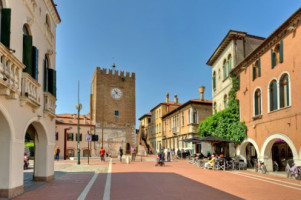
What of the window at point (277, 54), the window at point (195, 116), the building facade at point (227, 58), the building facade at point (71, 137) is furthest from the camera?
the building facade at point (71, 137)

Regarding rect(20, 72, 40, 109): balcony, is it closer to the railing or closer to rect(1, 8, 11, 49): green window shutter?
the railing

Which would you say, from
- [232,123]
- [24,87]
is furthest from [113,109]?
[24,87]

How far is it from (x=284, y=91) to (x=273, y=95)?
1217 millimetres

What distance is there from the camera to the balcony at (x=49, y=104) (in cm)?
1389

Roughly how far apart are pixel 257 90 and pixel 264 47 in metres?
3.08

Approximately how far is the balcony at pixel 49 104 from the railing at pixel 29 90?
4.69ft

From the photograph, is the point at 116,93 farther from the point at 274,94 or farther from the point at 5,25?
the point at 5,25

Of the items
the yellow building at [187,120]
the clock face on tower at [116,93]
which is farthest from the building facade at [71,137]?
the yellow building at [187,120]

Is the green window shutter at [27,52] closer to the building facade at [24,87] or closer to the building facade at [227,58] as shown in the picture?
the building facade at [24,87]

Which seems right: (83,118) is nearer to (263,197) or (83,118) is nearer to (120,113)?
(120,113)

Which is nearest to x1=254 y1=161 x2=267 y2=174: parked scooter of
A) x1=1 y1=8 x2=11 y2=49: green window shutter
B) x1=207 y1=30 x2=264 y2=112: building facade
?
x1=207 y1=30 x2=264 y2=112: building facade

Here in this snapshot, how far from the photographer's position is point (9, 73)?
8.96m

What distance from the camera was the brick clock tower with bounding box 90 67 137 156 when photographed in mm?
57906

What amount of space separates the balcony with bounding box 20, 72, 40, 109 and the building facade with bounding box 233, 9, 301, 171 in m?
12.8
